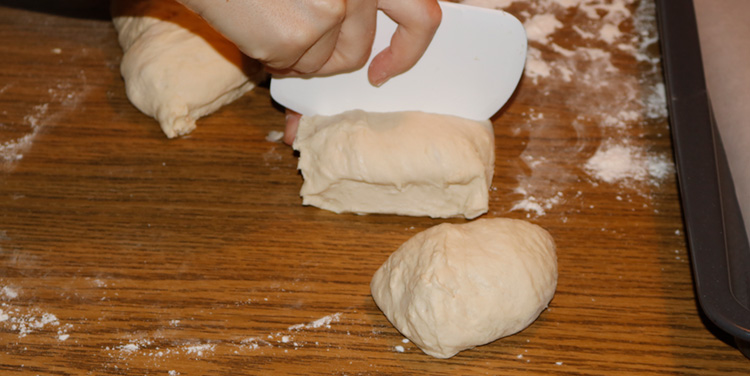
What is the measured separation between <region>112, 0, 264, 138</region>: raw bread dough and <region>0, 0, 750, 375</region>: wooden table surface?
0.05 metres

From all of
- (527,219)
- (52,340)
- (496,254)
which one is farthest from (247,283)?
(527,219)

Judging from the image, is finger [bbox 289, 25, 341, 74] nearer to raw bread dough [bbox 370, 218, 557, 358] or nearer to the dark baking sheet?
raw bread dough [bbox 370, 218, 557, 358]

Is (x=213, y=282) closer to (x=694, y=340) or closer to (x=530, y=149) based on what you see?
(x=530, y=149)

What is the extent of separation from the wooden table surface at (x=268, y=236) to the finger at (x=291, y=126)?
0.04 metres

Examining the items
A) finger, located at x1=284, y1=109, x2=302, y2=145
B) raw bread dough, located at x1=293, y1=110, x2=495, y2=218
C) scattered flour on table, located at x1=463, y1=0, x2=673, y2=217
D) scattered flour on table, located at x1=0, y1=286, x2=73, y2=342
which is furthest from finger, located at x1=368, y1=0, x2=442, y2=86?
scattered flour on table, located at x1=0, y1=286, x2=73, y2=342

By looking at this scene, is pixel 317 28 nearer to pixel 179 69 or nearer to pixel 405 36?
pixel 405 36

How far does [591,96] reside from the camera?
5.63 feet

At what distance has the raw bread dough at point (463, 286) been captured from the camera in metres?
1.23

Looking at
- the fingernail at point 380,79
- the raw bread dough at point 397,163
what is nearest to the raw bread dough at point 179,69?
the raw bread dough at point 397,163

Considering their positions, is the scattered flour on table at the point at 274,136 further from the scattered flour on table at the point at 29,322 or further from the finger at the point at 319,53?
the scattered flour on table at the point at 29,322

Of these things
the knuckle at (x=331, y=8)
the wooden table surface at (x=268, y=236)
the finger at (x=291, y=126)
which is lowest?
the wooden table surface at (x=268, y=236)

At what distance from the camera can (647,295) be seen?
4.50ft

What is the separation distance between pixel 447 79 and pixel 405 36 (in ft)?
0.69

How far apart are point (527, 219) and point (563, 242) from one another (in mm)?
91
